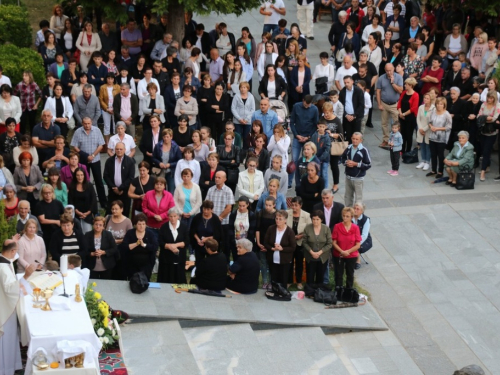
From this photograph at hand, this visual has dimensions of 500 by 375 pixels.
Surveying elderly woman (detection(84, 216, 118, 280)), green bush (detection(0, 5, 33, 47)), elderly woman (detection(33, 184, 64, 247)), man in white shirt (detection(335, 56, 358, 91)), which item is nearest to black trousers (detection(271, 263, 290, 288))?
elderly woman (detection(84, 216, 118, 280))

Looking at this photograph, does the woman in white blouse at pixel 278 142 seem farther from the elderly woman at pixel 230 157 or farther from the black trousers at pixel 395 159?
the black trousers at pixel 395 159

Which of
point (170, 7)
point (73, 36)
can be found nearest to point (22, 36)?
point (73, 36)

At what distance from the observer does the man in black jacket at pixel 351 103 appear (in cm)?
1977

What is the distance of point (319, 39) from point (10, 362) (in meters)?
17.1

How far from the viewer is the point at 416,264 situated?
54.5 feet

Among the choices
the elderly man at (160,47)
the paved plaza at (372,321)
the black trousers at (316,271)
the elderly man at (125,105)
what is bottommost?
the paved plaza at (372,321)

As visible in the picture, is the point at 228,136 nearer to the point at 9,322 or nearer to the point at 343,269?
the point at 343,269

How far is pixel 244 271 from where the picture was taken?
14.8 m

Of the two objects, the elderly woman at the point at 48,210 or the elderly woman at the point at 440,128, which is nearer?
the elderly woman at the point at 48,210

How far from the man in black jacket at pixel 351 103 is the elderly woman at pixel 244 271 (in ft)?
18.9

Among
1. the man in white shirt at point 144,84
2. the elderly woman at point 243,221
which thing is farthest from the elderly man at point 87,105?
the elderly woman at point 243,221

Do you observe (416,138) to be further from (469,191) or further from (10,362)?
(10,362)

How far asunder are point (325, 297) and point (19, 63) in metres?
8.75

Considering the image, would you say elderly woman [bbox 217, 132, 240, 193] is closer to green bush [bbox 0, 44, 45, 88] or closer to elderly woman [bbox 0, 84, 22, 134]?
elderly woman [bbox 0, 84, 22, 134]
